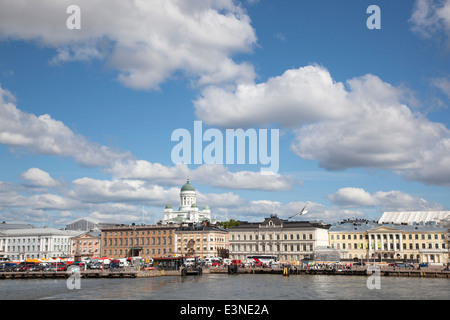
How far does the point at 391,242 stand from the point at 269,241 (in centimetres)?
2899

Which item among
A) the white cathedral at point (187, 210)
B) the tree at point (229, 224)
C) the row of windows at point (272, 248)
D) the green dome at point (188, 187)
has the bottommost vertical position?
the row of windows at point (272, 248)

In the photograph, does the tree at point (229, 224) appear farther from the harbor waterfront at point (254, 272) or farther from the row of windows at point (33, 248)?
the harbor waterfront at point (254, 272)

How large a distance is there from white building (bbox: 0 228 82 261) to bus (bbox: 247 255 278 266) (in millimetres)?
65230

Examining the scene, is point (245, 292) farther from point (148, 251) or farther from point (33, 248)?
point (33, 248)

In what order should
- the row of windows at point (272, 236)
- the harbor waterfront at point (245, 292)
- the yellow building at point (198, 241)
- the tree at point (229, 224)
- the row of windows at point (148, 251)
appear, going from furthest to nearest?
the tree at point (229, 224) < the row of windows at point (148, 251) < the yellow building at point (198, 241) < the row of windows at point (272, 236) < the harbor waterfront at point (245, 292)

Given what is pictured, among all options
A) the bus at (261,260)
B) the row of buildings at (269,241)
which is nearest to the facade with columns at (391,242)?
the row of buildings at (269,241)

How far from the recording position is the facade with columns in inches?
4508

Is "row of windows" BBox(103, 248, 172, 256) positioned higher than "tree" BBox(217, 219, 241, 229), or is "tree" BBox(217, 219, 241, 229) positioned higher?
"tree" BBox(217, 219, 241, 229)

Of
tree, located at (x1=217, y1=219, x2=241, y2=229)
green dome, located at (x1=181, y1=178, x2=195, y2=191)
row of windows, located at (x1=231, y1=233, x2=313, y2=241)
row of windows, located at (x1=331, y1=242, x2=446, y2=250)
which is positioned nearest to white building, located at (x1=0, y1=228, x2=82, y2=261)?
green dome, located at (x1=181, y1=178, x2=195, y2=191)

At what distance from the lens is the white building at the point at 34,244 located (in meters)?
155

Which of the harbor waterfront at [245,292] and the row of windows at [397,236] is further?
the row of windows at [397,236]

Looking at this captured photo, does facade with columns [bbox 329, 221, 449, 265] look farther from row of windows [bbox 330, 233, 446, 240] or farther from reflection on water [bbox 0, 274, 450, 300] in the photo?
reflection on water [bbox 0, 274, 450, 300]

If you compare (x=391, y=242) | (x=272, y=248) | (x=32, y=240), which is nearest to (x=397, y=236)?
(x=391, y=242)
